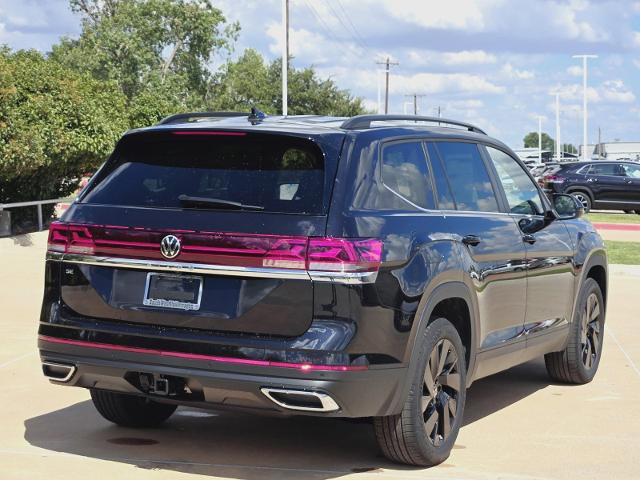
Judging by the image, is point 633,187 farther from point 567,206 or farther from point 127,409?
point 127,409

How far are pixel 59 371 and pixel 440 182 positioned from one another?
91.4 inches

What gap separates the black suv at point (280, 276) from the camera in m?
5.44

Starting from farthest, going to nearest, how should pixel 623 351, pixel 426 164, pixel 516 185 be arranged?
pixel 623 351 < pixel 516 185 < pixel 426 164

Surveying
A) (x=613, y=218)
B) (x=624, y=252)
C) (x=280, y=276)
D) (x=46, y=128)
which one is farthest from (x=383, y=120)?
(x=613, y=218)

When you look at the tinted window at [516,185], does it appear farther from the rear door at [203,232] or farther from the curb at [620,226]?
the curb at [620,226]

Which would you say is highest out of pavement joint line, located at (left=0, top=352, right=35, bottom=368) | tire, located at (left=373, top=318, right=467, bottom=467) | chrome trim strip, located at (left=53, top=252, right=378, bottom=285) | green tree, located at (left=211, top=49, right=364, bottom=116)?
green tree, located at (left=211, top=49, right=364, bottom=116)

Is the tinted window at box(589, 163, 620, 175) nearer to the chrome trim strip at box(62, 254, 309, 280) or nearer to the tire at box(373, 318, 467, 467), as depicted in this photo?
the tire at box(373, 318, 467, 467)

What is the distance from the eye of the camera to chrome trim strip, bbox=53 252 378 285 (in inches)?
213

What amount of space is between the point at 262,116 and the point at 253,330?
148cm

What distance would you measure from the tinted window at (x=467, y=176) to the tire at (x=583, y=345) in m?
1.66

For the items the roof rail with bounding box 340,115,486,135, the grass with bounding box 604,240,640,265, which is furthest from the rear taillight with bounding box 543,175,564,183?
the roof rail with bounding box 340,115,486,135

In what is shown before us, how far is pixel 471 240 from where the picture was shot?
658 centimetres

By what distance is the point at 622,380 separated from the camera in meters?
9.01

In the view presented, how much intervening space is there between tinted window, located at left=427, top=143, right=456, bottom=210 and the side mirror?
1.95 m
